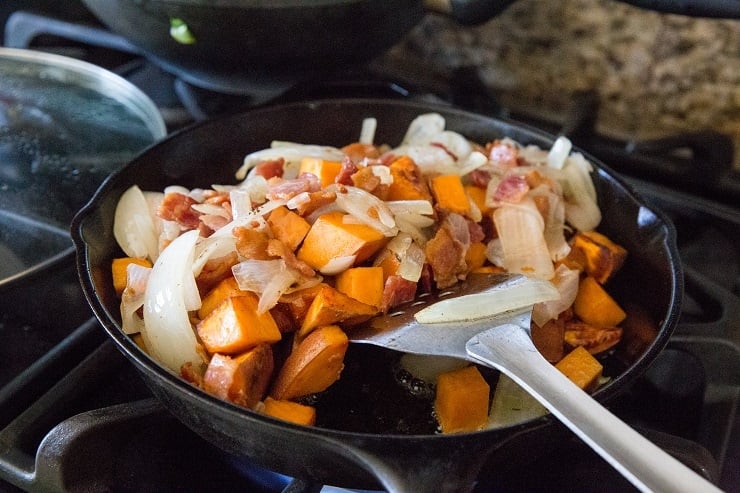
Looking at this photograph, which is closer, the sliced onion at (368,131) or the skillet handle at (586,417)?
the skillet handle at (586,417)

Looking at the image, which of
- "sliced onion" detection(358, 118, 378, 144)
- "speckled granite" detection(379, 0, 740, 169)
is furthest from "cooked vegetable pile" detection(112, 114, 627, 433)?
"speckled granite" detection(379, 0, 740, 169)

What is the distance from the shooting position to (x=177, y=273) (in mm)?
780

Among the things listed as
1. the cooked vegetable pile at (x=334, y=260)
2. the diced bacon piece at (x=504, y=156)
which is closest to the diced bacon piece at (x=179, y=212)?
the cooked vegetable pile at (x=334, y=260)

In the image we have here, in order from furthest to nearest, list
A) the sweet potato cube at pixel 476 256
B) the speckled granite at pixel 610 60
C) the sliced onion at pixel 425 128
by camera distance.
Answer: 1. the speckled granite at pixel 610 60
2. the sliced onion at pixel 425 128
3. the sweet potato cube at pixel 476 256

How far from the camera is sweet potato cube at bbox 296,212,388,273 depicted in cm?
78

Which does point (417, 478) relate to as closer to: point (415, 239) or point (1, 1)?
point (415, 239)

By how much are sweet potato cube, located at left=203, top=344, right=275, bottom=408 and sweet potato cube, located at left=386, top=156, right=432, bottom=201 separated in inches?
10.6

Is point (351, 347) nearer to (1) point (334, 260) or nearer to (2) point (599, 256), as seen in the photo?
(1) point (334, 260)

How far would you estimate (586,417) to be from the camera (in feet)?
1.92

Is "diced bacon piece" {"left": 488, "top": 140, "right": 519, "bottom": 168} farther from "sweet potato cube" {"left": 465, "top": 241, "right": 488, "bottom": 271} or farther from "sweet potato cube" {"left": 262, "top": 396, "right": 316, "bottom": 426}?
"sweet potato cube" {"left": 262, "top": 396, "right": 316, "bottom": 426}

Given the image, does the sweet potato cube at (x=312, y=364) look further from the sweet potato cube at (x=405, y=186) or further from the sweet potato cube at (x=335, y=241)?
the sweet potato cube at (x=405, y=186)

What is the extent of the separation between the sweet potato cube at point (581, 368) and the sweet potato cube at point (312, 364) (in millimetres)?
265

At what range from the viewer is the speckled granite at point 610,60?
126cm

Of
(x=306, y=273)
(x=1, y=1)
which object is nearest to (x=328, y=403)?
(x=306, y=273)
